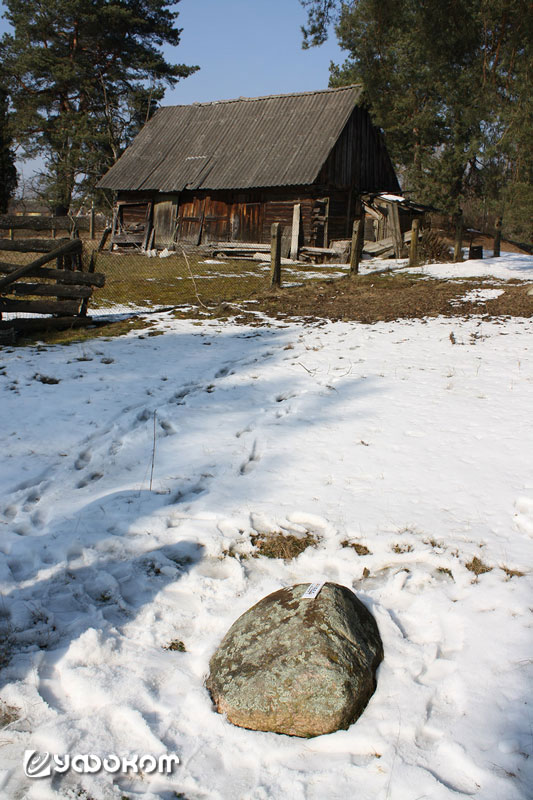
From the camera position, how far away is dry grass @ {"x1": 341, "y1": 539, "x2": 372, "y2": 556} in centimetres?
358

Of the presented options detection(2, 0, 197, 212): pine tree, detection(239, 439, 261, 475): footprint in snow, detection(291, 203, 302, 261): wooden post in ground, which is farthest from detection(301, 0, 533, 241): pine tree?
detection(2, 0, 197, 212): pine tree

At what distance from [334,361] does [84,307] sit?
4351mm

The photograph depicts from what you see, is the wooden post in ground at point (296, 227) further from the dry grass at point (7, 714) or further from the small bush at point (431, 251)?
the dry grass at point (7, 714)

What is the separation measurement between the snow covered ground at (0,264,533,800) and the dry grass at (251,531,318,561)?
7 cm

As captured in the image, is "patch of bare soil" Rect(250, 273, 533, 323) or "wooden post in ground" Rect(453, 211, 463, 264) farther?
"wooden post in ground" Rect(453, 211, 463, 264)

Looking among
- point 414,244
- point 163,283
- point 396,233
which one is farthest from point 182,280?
point 396,233

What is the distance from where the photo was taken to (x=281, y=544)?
Answer: 3691 millimetres

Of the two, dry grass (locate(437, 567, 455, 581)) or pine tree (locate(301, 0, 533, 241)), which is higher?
pine tree (locate(301, 0, 533, 241))

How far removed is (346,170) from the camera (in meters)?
23.4

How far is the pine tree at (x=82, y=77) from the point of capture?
110 ft

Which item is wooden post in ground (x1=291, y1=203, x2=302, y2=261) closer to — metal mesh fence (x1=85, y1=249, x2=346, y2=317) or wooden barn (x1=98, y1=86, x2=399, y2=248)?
wooden barn (x1=98, y1=86, x2=399, y2=248)

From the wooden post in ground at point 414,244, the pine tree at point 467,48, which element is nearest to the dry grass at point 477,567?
the pine tree at point 467,48

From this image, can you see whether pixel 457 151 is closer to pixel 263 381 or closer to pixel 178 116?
pixel 178 116

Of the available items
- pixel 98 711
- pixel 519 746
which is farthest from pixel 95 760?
pixel 519 746
